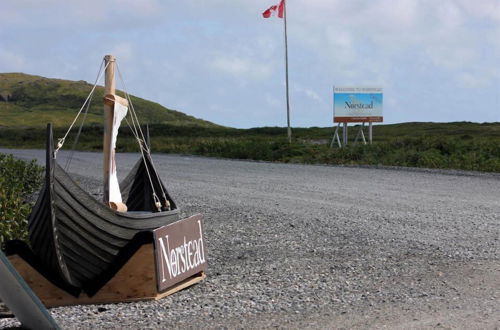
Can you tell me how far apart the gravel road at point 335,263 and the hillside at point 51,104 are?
113248 millimetres

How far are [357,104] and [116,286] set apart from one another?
34.3 m

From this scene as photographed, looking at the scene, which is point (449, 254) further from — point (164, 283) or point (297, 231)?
point (164, 283)

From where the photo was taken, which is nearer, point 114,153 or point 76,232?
point 76,232

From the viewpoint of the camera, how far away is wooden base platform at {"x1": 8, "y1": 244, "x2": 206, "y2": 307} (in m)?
7.17

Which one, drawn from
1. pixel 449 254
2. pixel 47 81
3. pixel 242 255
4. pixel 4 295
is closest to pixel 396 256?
pixel 449 254

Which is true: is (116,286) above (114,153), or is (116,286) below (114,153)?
below

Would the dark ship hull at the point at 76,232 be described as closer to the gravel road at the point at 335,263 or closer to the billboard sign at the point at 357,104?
the gravel road at the point at 335,263

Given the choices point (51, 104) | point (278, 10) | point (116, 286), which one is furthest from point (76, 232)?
point (51, 104)

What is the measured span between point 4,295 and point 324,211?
7798 mm

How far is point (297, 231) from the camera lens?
10.8 meters

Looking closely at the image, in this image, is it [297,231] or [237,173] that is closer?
[297,231]

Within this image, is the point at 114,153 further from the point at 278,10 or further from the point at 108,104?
the point at 278,10

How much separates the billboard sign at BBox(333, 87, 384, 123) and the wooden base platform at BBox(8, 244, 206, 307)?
3311cm

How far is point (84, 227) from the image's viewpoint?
6891 millimetres
